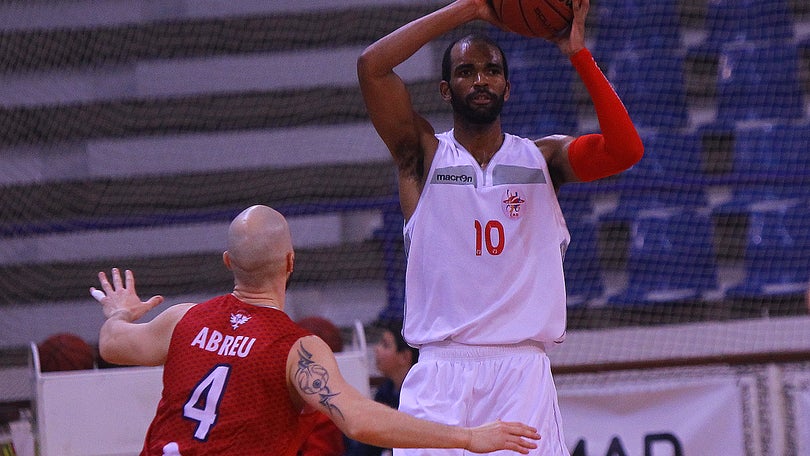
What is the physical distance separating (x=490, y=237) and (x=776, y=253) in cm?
470

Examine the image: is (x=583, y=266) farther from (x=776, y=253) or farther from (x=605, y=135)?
(x=605, y=135)

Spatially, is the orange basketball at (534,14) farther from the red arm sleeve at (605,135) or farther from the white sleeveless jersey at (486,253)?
the white sleeveless jersey at (486,253)

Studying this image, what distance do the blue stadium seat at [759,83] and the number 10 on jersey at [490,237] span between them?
5270 mm

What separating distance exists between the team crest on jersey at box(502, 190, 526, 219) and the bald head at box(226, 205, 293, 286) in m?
0.82

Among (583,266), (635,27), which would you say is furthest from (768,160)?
(583,266)

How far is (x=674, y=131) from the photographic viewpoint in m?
7.96

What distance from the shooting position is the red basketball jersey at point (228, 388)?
8.73ft

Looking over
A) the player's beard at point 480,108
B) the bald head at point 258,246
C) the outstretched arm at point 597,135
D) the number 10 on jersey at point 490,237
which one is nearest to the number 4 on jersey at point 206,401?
the bald head at point 258,246

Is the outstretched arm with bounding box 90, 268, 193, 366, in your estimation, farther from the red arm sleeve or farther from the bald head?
the red arm sleeve

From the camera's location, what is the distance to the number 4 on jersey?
105 inches

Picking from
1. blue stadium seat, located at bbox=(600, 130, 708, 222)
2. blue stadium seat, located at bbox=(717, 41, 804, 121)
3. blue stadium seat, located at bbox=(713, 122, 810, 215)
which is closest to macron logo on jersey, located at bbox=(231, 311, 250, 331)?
blue stadium seat, located at bbox=(600, 130, 708, 222)

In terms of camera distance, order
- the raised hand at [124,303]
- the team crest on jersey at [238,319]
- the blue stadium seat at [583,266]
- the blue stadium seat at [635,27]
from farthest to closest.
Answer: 1. the blue stadium seat at [635,27]
2. the blue stadium seat at [583,266]
3. the raised hand at [124,303]
4. the team crest on jersey at [238,319]

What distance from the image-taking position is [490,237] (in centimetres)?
331

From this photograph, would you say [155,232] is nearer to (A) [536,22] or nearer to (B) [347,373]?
(B) [347,373]
